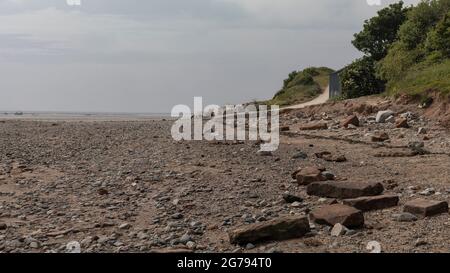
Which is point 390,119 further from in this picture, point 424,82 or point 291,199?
point 291,199

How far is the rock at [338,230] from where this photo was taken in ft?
21.7

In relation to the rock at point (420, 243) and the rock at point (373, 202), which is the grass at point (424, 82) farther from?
the rock at point (420, 243)

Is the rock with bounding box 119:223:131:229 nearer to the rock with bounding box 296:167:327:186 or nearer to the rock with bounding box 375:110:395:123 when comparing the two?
the rock with bounding box 296:167:327:186

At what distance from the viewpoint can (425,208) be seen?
711 centimetres

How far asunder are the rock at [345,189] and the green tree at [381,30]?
33.2m

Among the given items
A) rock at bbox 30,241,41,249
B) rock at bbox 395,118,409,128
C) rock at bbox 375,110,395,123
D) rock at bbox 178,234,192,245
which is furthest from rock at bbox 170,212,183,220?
rock at bbox 375,110,395,123

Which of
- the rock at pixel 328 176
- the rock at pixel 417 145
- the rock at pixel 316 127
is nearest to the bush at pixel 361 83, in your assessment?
the rock at pixel 316 127

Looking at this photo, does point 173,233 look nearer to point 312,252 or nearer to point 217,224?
point 217,224

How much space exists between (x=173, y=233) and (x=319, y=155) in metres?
6.98

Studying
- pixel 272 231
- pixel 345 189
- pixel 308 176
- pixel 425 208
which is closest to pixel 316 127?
pixel 308 176

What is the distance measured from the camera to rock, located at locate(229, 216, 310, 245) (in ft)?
21.2

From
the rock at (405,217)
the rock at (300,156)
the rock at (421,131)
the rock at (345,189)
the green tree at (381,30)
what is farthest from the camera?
the green tree at (381,30)
